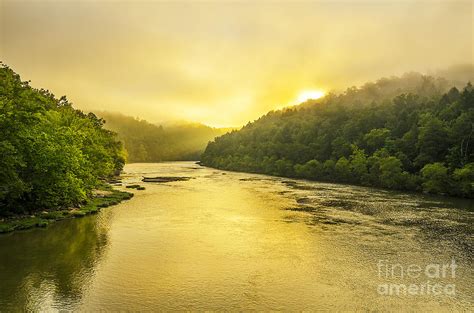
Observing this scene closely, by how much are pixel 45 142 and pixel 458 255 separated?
162 ft

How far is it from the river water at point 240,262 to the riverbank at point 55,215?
193 centimetres

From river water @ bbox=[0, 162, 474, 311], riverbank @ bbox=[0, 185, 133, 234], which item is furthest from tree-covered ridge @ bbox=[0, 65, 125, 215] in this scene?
river water @ bbox=[0, 162, 474, 311]

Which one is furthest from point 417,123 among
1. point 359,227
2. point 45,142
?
point 45,142

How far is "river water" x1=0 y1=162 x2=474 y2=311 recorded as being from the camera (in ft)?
80.1

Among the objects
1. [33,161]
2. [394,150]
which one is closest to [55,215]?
[33,161]

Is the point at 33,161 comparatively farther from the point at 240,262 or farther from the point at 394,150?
the point at 394,150

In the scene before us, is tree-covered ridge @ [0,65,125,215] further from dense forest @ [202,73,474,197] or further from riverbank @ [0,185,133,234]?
dense forest @ [202,73,474,197]

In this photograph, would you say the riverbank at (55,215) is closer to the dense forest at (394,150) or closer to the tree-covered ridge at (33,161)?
the tree-covered ridge at (33,161)

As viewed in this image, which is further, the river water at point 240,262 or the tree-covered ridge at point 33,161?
the tree-covered ridge at point 33,161

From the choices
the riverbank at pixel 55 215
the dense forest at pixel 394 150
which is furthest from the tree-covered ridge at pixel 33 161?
the dense forest at pixel 394 150

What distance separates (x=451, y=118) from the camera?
369 ft

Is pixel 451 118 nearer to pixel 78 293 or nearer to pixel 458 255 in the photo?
pixel 458 255

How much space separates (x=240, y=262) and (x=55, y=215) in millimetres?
28461

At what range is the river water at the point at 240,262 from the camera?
24.4m
